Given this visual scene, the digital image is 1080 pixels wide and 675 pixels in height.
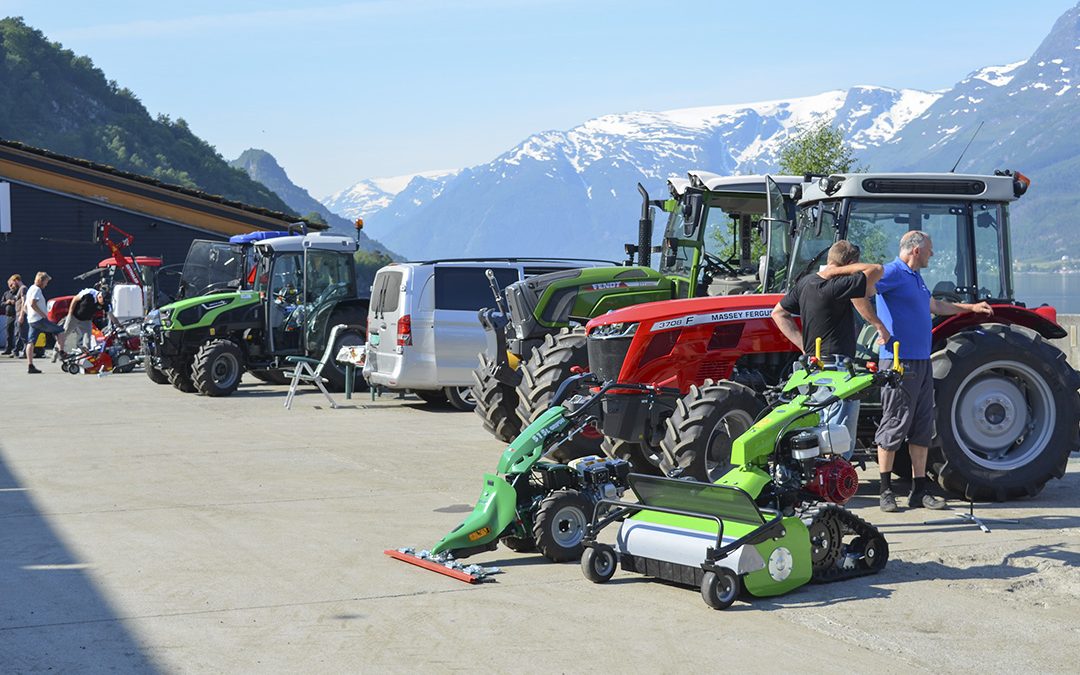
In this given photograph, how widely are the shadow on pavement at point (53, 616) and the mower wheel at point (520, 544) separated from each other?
2340 millimetres

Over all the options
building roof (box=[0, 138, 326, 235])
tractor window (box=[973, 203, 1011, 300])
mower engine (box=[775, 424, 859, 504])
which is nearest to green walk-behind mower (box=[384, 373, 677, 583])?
mower engine (box=[775, 424, 859, 504])

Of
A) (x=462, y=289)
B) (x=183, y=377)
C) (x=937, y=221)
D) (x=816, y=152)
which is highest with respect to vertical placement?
(x=816, y=152)

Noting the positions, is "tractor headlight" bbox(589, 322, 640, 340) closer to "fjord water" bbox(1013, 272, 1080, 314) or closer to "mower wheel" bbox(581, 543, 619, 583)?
"fjord water" bbox(1013, 272, 1080, 314)

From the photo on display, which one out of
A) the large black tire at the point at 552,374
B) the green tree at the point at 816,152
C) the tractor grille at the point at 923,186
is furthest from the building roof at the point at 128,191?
the tractor grille at the point at 923,186

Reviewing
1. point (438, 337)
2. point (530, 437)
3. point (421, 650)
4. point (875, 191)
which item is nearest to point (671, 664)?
point (421, 650)

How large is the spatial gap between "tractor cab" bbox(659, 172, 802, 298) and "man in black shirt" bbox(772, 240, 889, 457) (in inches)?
111

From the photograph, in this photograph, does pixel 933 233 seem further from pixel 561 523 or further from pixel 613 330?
pixel 561 523

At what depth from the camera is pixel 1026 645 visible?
20.3 ft

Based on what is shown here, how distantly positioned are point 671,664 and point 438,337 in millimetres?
11211

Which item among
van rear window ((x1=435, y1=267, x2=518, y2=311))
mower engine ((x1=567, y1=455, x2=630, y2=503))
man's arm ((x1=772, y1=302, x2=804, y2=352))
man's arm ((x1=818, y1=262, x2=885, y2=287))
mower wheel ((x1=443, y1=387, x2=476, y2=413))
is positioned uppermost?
van rear window ((x1=435, y1=267, x2=518, y2=311))

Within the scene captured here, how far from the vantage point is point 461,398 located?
17.5 meters

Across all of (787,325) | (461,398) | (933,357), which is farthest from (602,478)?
(461,398)

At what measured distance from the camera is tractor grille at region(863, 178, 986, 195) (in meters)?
10.5

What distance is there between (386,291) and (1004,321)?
8.86 meters
